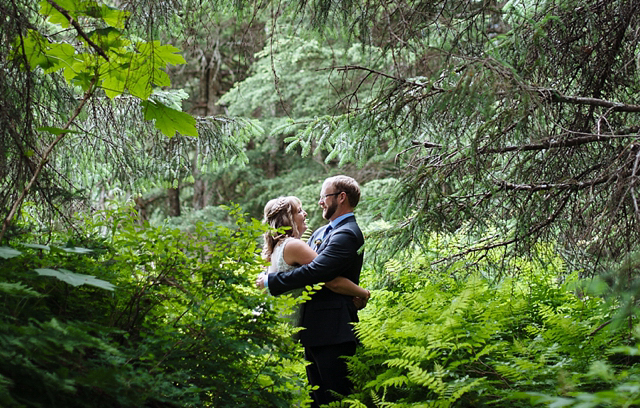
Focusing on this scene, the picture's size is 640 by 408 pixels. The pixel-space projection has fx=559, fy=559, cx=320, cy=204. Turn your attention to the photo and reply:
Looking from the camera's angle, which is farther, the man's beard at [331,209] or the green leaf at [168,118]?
the man's beard at [331,209]

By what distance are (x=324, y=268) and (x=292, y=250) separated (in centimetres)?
33

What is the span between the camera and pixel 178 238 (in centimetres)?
281

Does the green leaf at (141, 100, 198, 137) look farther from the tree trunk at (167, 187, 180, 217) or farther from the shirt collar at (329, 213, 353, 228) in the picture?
the tree trunk at (167, 187, 180, 217)

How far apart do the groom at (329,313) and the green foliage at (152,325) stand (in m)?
0.85

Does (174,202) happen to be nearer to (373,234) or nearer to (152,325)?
(373,234)

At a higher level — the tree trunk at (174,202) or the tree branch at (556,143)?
the tree trunk at (174,202)

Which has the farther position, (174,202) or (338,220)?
(174,202)

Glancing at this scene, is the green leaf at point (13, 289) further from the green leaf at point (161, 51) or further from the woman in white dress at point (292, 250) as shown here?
the woman in white dress at point (292, 250)

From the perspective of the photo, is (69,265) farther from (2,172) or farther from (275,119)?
(275,119)

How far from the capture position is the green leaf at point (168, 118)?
299 centimetres

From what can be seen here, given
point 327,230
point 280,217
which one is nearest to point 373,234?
point 327,230

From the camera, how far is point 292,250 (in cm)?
424

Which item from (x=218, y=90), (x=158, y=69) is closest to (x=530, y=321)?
(x=158, y=69)

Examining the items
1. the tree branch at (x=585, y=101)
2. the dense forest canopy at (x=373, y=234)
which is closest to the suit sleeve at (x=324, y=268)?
the dense forest canopy at (x=373, y=234)
